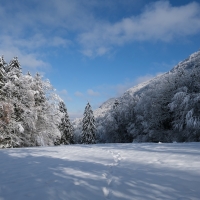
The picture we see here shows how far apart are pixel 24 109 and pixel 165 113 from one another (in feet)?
72.1

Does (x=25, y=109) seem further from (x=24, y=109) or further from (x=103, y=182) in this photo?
(x=103, y=182)

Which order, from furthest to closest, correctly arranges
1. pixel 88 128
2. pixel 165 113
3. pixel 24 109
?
pixel 88 128, pixel 165 113, pixel 24 109

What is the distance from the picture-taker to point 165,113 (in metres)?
30.9

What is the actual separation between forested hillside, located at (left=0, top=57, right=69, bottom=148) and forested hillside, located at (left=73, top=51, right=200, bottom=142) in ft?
52.0

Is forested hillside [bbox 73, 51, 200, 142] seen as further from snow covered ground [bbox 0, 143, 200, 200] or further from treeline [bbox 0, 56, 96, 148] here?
snow covered ground [bbox 0, 143, 200, 200]

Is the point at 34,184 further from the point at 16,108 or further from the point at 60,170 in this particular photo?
the point at 16,108

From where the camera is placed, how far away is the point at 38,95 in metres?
22.6

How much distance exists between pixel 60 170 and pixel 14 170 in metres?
1.62

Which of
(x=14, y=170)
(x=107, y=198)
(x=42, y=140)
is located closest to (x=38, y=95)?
(x=42, y=140)

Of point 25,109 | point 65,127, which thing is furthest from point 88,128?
point 25,109

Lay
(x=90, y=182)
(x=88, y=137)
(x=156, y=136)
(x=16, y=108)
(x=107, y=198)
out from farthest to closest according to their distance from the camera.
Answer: (x=88, y=137) < (x=156, y=136) < (x=16, y=108) < (x=90, y=182) < (x=107, y=198)

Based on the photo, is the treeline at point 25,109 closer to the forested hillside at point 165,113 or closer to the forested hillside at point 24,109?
the forested hillside at point 24,109

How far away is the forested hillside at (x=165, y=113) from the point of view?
24.0 metres

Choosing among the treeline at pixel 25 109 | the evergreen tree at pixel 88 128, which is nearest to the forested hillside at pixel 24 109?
the treeline at pixel 25 109
